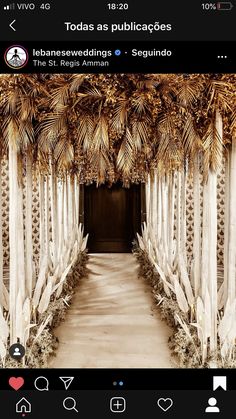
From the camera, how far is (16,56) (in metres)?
1.52

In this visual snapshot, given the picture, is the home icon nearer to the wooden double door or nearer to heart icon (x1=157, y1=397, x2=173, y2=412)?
heart icon (x1=157, y1=397, x2=173, y2=412)

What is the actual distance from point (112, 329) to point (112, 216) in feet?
25.9

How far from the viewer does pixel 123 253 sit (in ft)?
39.3

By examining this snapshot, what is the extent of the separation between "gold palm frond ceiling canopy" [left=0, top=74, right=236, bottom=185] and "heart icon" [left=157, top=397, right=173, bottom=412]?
6.08 feet

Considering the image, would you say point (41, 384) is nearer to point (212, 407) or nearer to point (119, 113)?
point (212, 407)

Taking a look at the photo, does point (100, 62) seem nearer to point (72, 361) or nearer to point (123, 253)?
point (72, 361)

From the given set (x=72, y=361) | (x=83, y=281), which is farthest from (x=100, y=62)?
(x=83, y=281)

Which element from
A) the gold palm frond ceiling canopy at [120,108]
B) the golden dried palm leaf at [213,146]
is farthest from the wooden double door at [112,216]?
the golden dried palm leaf at [213,146]

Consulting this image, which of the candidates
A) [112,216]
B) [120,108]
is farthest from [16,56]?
[112,216]

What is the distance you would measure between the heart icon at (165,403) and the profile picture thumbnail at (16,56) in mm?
1359

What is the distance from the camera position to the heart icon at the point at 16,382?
148 centimetres
